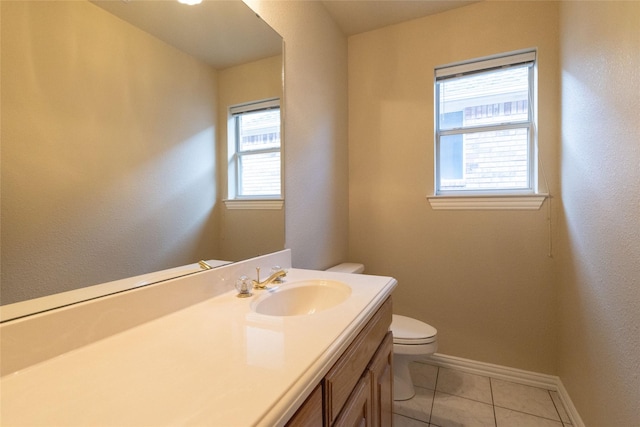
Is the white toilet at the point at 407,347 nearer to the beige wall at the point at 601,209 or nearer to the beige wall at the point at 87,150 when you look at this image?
the beige wall at the point at 601,209

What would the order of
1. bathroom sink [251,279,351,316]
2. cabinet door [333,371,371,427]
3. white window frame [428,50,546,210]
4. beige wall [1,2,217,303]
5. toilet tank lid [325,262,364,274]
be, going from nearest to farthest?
beige wall [1,2,217,303], cabinet door [333,371,371,427], bathroom sink [251,279,351,316], white window frame [428,50,546,210], toilet tank lid [325,262,364,274]

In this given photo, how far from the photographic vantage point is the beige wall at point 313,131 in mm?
1521

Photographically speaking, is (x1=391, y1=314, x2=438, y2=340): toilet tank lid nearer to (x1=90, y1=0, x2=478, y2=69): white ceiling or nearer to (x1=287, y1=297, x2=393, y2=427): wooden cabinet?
(x1=287, y1=297, x2=393, y2=427): wooden cabinet

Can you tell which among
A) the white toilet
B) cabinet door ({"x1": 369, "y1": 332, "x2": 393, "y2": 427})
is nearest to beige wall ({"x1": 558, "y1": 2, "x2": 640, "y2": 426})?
the white toilet

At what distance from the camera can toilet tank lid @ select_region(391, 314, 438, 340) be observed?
1.58m

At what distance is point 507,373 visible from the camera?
1849mm

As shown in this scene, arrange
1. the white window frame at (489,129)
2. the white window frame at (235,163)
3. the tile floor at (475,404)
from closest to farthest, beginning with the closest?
the white window frame at (235,163), the tile floor at (475,404), the white window frame at (489,129)

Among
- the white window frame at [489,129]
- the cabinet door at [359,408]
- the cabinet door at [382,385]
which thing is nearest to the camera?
the cabinet door at [359,408]

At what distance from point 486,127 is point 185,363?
2.18 meters

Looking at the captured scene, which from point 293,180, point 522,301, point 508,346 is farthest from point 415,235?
point 293,180

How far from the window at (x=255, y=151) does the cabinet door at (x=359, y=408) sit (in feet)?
2.86

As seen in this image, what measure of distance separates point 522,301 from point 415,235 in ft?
2.56

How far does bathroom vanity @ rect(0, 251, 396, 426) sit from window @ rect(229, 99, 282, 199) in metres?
0.50

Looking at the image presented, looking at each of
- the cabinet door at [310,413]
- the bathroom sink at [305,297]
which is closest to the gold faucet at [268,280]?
the bathroom sink at [305,297]
